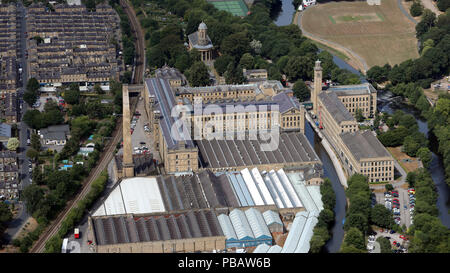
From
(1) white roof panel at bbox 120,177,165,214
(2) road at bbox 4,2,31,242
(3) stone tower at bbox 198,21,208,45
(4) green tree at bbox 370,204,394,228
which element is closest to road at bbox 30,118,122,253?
(2) road at bbox 4,2,31,242

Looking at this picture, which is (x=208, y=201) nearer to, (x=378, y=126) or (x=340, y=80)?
(x=378, y=126)

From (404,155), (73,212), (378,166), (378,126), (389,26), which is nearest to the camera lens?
(73,212)

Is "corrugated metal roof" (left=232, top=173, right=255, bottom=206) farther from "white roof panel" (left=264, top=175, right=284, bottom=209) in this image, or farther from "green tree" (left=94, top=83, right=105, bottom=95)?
"green tree" (left=94, top=83, right=105, bottom=95)

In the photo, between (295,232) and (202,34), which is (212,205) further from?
(202,34)

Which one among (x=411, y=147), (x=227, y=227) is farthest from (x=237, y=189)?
(x=411, y=147)
